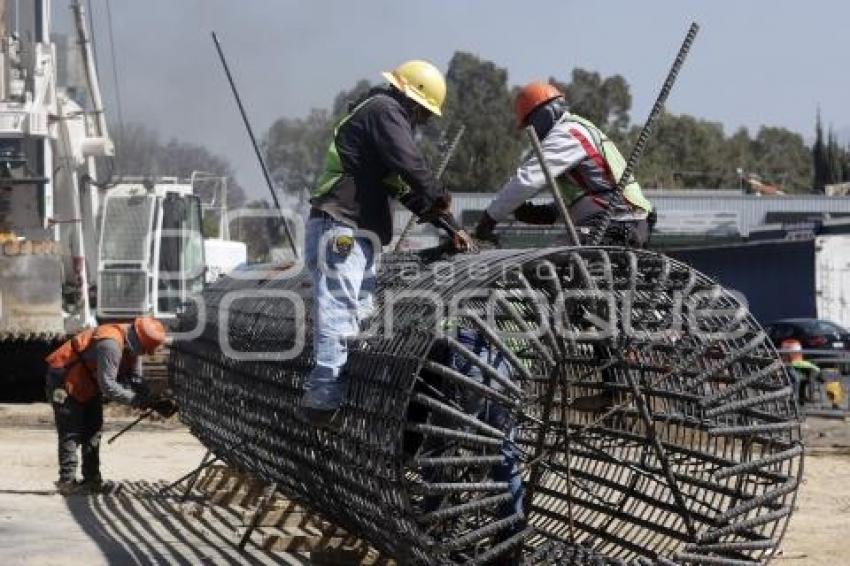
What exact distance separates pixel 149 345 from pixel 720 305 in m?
6.27

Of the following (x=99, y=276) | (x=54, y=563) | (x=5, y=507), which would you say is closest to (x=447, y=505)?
(x=54, y=563)

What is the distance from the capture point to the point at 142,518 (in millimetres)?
11719

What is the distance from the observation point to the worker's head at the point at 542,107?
8.83 metres

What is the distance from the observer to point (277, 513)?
10664mm

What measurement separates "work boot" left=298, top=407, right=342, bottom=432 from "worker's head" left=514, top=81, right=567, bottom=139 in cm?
216

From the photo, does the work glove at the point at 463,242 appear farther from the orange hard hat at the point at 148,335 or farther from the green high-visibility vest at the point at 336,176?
the orange hard hat at the point at 148,335

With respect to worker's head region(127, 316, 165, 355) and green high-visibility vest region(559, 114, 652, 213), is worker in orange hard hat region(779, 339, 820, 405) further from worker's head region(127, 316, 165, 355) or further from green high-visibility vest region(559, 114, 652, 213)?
green high-visibility vest region(559, 114, 652, 213)

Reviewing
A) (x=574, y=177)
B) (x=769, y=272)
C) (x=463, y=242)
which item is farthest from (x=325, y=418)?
(x=769, y=272)

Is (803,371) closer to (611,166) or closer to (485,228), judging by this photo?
(611,166)

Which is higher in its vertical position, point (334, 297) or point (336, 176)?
point (336, 176)

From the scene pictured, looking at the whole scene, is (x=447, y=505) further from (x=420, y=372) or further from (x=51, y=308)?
(x=51, y=308)

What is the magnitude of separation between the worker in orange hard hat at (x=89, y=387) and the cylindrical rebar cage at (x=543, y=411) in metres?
4.01

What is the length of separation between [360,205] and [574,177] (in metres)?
1.38

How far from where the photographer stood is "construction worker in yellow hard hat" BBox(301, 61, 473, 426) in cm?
749
